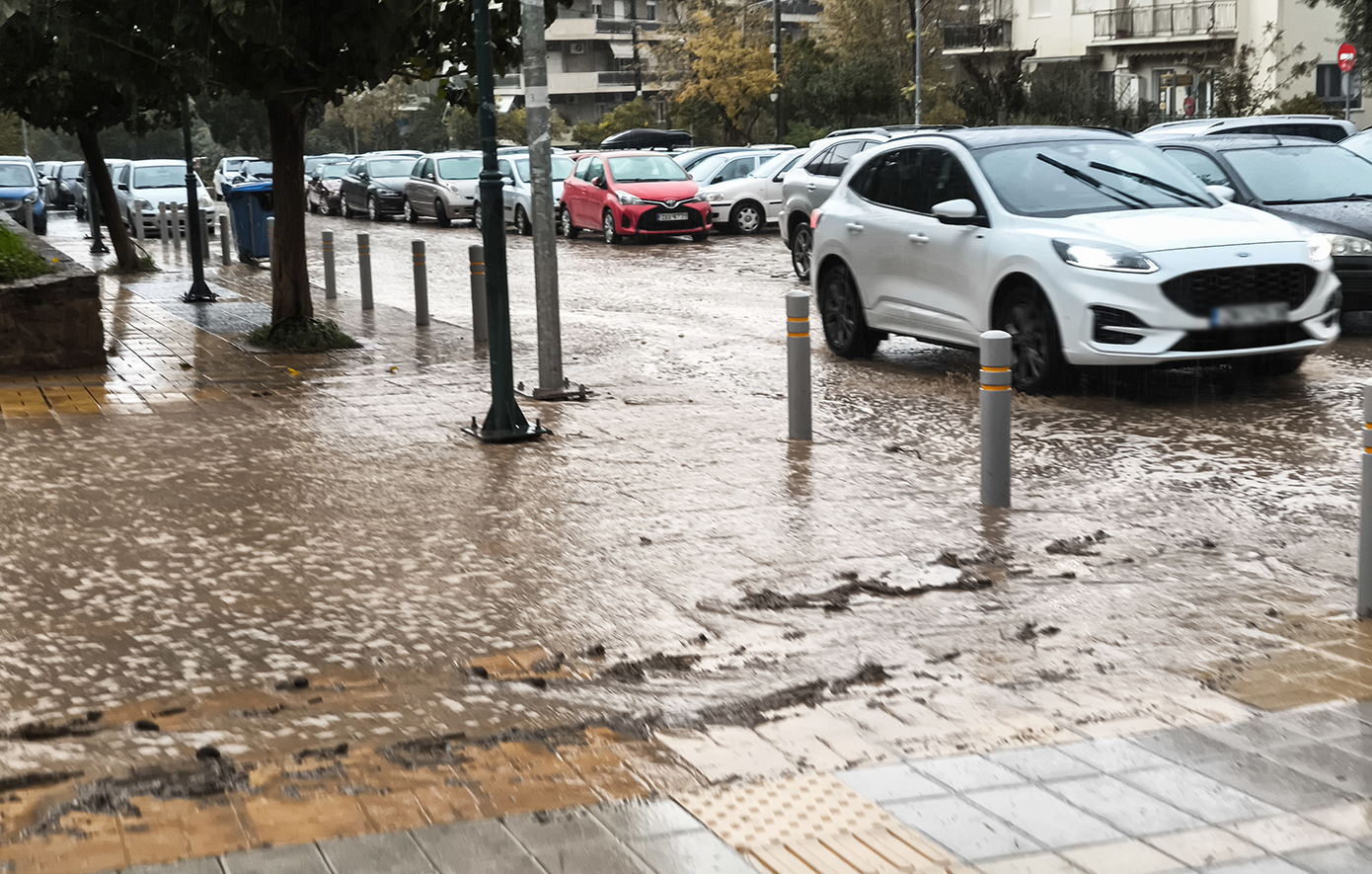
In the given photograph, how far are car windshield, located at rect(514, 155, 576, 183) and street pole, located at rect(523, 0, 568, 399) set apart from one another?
20.3 metres

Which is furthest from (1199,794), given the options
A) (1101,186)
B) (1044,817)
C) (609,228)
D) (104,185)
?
(609,228)

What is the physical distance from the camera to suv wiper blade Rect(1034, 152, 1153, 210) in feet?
37.3

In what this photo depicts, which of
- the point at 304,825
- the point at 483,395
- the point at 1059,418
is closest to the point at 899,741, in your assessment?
the point at 304,825

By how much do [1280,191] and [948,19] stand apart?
4964cm

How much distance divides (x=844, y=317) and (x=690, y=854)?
9684 mm

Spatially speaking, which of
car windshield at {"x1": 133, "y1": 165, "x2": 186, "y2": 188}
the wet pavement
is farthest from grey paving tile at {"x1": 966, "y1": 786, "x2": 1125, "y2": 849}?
car windshield at {"x1": 133, "y1": 165, "x2": 186, "y2": 188}

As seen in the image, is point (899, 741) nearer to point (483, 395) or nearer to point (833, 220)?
point (483, 395)

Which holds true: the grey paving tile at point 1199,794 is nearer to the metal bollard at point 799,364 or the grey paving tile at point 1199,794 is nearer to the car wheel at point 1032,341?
the metal bollard at point 799,364

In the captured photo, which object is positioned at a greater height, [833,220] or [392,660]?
[833,220]

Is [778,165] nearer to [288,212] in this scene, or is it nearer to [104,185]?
[104,185]

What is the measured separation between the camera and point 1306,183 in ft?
47.5

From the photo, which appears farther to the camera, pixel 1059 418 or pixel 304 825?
pixel 1059 418

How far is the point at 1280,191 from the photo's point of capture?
47.2ft

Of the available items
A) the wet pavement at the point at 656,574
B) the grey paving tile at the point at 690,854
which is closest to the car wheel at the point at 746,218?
the wet pavement at the point at 656,574
